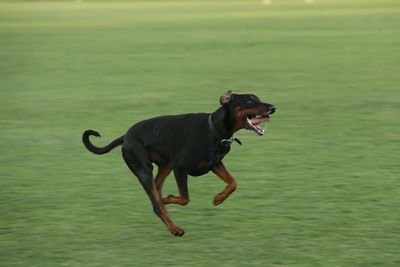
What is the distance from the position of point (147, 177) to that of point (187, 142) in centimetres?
40

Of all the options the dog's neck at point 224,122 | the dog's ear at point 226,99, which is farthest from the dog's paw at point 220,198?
the dog's ear at point 226,99

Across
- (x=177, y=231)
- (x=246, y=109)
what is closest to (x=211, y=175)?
Result: (x=177, y=231)

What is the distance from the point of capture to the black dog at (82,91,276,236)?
649 cm

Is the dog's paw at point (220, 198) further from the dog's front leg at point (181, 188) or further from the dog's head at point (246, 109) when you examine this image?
the dog's head at point (246, 109)

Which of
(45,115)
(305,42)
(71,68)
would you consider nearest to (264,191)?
(45,115)

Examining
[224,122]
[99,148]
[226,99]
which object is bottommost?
[99,148]

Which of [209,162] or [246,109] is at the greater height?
[246,109]

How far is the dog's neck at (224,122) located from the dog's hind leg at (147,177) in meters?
0.61

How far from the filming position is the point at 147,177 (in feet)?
21.9

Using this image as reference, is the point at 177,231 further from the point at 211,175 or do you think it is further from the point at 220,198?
the point at 211,175

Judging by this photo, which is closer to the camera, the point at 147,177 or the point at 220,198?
the point at 147,177

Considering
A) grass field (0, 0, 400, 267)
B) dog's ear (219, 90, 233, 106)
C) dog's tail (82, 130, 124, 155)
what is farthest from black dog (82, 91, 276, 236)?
grass field (0, 0, 400, 267)

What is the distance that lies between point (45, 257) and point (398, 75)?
13715mm

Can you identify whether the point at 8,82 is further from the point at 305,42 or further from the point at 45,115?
the point at 305,42
